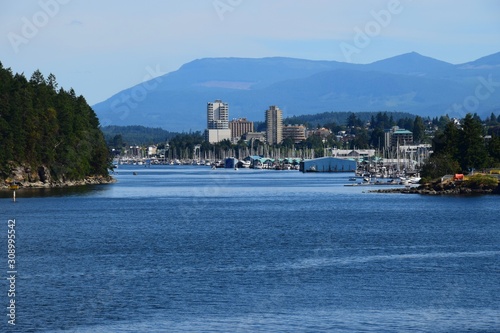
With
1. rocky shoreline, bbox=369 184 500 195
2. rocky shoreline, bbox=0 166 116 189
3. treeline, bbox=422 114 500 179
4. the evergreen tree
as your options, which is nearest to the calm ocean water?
rocky shoreline, bbox=369 184 500 195

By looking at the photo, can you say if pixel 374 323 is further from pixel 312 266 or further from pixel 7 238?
pixel 7 238

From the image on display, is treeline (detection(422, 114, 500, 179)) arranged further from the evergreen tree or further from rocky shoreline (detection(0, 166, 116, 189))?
rocky shoreline (detection(0, 166, 116, 189))

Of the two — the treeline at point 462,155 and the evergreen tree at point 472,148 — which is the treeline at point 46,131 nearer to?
the treeline at point 462,155

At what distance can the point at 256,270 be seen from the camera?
136ft

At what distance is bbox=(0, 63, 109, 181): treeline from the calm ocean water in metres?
29.1

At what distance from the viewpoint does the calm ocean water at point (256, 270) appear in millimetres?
30844

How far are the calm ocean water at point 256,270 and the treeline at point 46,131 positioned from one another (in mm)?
29088

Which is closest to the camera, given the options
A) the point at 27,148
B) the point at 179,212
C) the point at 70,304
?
the point at 70,304

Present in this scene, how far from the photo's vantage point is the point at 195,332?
95.3 feet

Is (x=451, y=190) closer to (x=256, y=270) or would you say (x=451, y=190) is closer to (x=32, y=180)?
(x=32, y=180)

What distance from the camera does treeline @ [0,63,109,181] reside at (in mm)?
105875

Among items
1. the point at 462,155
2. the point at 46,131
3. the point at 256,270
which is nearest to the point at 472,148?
the point at 462,155

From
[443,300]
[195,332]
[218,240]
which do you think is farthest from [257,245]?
[195,332]

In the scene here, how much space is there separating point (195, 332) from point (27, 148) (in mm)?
82928
